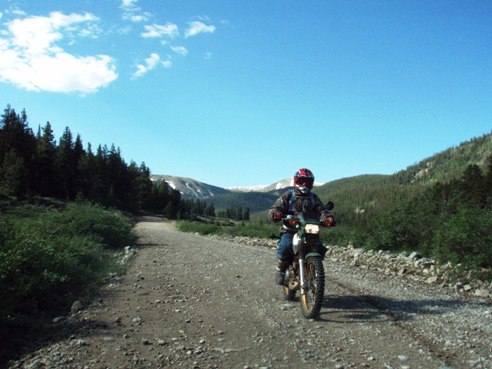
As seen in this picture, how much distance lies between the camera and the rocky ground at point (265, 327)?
4.64 metres

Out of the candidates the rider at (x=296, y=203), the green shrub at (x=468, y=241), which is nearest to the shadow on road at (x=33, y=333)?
the rider at (x=296, y=203)

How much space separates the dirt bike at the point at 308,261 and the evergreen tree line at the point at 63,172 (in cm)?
4857

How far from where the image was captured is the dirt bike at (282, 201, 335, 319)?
A: 634 cm

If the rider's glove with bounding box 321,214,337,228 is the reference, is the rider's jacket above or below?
above

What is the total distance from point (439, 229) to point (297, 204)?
798 cm

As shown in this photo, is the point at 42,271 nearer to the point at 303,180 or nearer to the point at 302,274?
the point at 302,274

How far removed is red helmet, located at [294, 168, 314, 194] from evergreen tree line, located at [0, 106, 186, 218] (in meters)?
48.3

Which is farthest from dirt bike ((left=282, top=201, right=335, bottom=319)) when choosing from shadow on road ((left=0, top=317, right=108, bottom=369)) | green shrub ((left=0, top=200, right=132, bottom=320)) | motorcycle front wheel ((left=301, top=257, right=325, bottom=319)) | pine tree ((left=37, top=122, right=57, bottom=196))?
pine tree ((left=37, top=122, right=57, bottom=196))

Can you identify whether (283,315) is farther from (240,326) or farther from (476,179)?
(476,179)

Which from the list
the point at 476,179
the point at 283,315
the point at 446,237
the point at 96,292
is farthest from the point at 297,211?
the point at 476,179

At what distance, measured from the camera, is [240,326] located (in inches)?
234

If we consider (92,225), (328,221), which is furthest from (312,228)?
(92,225)

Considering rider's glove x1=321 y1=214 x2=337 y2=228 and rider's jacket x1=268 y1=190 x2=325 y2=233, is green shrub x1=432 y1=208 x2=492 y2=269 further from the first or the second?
rider's glove x1=321 y1=214 x2=337 y2=228


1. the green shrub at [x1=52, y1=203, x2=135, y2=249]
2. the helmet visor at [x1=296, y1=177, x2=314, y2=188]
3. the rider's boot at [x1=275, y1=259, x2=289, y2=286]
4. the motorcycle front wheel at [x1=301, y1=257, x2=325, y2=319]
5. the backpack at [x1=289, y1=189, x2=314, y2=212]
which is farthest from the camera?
the green shrub at [x1=52, y1=203, x2=135, y2=249]
